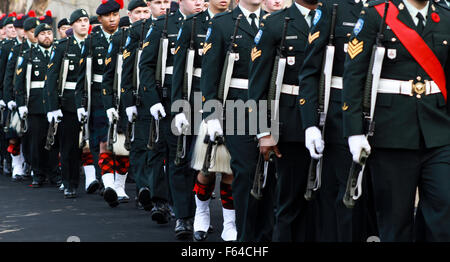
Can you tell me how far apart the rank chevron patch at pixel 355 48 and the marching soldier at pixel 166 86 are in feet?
9.77

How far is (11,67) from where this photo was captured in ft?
46.6

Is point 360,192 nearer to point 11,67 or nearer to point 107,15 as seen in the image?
point 107,15

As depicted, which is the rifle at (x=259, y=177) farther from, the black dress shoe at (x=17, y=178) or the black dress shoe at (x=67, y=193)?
the black dress shoe at (x=17, y=178)

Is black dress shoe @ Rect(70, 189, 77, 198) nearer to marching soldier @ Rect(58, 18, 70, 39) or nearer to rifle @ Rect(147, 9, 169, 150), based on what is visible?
rifle @ Rect(147, 9, 169, 150)

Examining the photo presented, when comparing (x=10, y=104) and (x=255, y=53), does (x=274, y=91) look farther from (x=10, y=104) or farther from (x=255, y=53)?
(x=10, y=104)

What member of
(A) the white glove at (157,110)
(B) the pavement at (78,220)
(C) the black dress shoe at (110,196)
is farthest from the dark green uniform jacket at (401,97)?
(C) the black dress shoe at (110,196)

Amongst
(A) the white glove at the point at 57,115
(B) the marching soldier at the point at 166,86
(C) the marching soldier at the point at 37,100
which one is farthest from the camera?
(C) the marching soldier at the point at 37,100

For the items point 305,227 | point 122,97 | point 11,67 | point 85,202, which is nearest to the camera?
point 305,227

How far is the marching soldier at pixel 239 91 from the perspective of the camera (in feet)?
21.7

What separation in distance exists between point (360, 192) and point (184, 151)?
2.82 meters

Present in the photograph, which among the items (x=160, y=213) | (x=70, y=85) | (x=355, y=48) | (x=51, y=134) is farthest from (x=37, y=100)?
(x=355, y=48)

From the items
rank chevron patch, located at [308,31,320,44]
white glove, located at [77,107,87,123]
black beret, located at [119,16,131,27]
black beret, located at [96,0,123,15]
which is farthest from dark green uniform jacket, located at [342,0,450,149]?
black beret, located at [119,16,131,27]

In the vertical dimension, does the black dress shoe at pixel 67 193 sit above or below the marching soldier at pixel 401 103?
below
